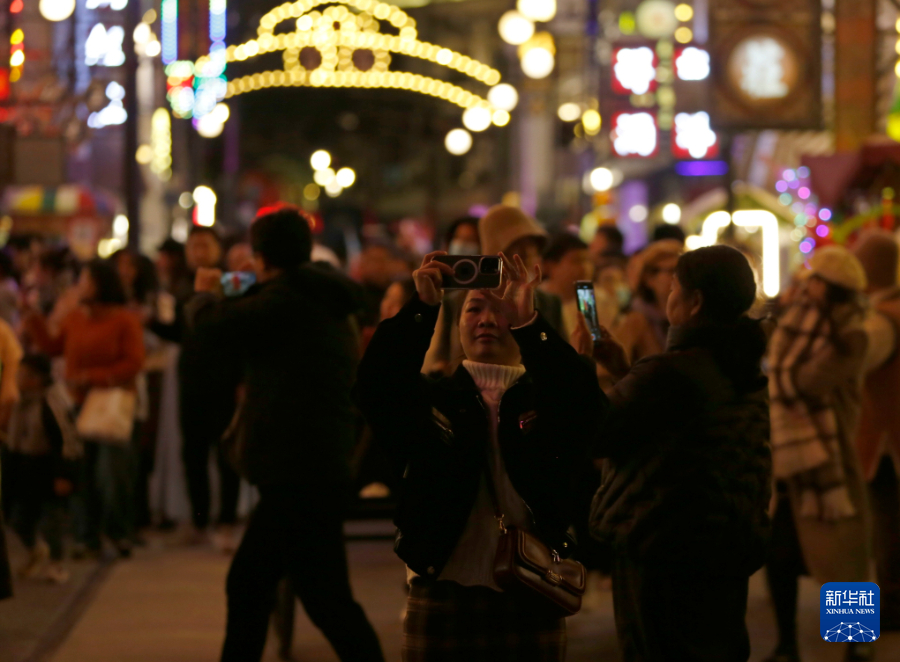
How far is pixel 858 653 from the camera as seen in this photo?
244 inches

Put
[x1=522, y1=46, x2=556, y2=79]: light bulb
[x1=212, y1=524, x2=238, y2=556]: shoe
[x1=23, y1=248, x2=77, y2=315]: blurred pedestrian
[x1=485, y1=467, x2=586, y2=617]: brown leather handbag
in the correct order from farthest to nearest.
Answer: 1. [x1=522, y1=46, x2=556, y2=79]: light bulb
2. [x1=23, y1=248, x2=77, y2=315]: blurred pedestrian
3. [x1=212, y1=524, x2=238, y2=556]: shoe
4. [x1=485, y1=467, x2=586, y2=617]: brown leather handbag

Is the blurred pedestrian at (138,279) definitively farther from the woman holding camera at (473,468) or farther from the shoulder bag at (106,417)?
the woman holding camera at (473,468)

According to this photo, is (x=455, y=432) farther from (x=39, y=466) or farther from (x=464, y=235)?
(x=39, y=466)

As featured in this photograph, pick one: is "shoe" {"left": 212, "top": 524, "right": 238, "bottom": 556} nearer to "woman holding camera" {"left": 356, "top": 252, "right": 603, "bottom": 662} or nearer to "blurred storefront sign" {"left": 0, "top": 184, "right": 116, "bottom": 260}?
"woman holding camera" {"left": 356, "top": 252, "right": 603, "bottom": 662}

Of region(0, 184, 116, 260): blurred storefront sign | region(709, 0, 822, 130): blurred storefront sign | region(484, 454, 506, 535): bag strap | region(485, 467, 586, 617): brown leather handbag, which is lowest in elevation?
region(485, 467, 586, 617): brown leather handbag

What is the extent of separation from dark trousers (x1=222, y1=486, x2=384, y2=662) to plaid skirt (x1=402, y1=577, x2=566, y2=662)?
1.49 metres

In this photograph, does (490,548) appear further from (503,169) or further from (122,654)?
(503,169)

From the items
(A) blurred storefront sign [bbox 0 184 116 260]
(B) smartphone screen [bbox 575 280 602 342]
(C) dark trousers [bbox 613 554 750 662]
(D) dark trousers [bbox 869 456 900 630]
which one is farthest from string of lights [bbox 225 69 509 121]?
(C) dark trousers [bbox 613 554 750 662]

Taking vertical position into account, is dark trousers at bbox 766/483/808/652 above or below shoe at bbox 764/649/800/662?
above

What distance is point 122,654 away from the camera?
6508 millimetres

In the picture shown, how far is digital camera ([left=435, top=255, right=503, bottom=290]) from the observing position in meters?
3.36

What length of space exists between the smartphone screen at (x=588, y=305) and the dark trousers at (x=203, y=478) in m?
5.58

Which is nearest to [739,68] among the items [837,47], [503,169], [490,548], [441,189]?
[837,47]

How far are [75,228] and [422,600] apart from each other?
612 inches
